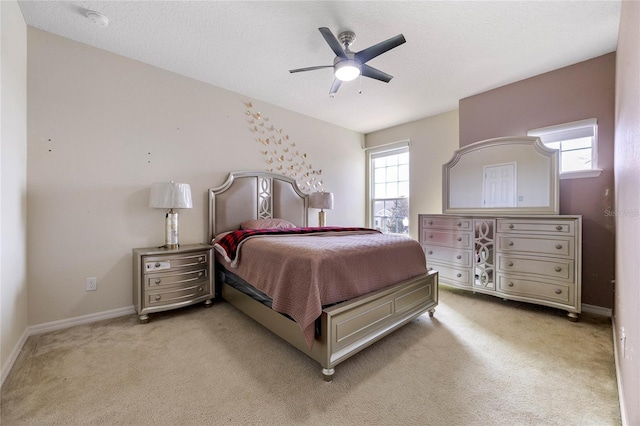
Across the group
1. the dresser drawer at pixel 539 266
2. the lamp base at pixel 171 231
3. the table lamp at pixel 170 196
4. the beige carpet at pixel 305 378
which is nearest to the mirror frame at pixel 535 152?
the dresser drawer at pixel 539 266

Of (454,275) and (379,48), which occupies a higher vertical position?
(379,48)

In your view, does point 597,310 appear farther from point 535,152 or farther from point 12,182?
point 12,182

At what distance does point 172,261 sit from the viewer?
2.54 m

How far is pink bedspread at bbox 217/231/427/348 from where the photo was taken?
5.42 feet

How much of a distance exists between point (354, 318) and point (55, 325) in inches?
103

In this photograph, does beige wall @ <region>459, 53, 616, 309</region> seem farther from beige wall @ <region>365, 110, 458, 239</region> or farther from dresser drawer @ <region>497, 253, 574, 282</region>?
beige wall @ <region>365, 110, 458, 239</region>

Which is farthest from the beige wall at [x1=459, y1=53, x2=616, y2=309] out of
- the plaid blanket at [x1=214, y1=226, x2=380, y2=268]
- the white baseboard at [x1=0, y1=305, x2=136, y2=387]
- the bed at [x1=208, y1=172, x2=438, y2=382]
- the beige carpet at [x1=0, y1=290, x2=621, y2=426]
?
the white baseboard at [x1=0, y1=305, x2=136, y2=387]

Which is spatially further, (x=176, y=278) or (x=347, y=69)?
(x=176, y=278)

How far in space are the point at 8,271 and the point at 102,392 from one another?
1.11 meters

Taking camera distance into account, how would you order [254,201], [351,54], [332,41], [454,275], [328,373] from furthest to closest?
[254,201], [454,275], [351,54], [332,41], [328,373]

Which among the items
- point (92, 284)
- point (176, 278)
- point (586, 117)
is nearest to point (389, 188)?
point (586, 117)

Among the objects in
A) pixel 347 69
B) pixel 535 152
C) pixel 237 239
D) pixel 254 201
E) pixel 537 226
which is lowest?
pixel 237 239

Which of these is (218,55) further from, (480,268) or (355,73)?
(480,268)

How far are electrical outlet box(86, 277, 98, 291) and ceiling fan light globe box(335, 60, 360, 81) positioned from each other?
2964mm
